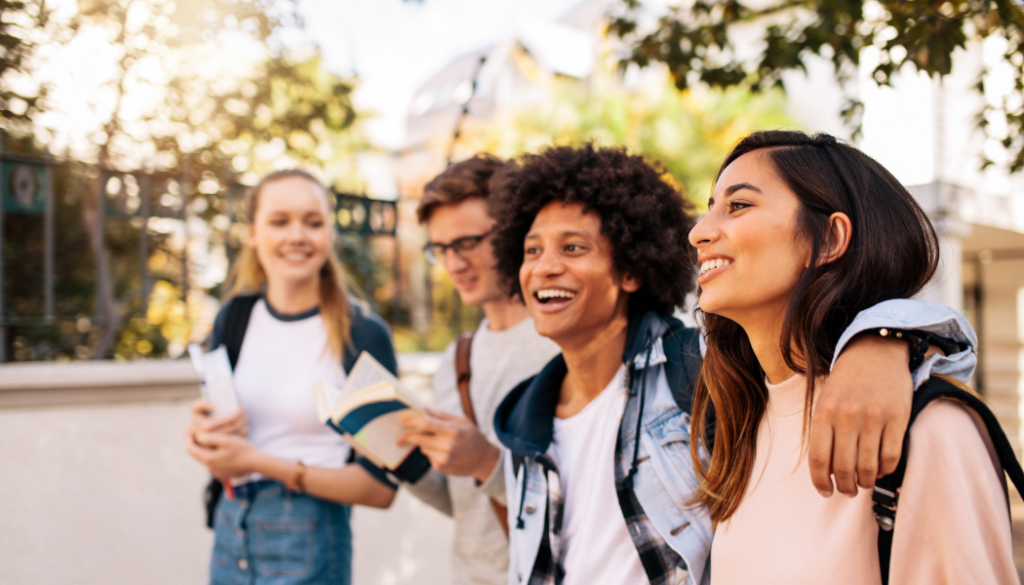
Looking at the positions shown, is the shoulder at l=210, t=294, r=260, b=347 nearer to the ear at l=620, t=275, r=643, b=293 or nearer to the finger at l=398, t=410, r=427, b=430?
the finger at l=398, t=410, r=427, b=430

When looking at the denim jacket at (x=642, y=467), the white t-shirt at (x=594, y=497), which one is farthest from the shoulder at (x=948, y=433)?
the white t-shirt at (x=594, y=497)

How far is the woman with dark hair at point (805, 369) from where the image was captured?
101 centimetres

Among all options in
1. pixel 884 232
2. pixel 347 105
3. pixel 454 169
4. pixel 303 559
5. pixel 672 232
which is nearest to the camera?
pixel 884 232

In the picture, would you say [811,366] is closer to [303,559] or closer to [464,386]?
[464,386]

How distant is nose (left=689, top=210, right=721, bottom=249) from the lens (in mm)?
1409

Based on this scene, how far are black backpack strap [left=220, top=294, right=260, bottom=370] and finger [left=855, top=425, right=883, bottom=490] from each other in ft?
7.52

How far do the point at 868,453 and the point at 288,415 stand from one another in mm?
2076

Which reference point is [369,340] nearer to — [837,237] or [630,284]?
[630,284]

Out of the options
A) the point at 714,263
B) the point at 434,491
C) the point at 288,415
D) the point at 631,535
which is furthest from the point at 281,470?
the point at 714,263

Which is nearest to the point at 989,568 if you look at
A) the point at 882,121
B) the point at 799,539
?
the point at 799,539

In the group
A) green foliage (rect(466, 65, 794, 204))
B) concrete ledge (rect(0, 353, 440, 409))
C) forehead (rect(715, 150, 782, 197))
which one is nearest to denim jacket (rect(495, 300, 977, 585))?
forehead (rect(715, 150, 782, 197))

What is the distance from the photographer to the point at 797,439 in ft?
4.51

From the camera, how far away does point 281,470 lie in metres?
2.42

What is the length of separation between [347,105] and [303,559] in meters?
3.83
